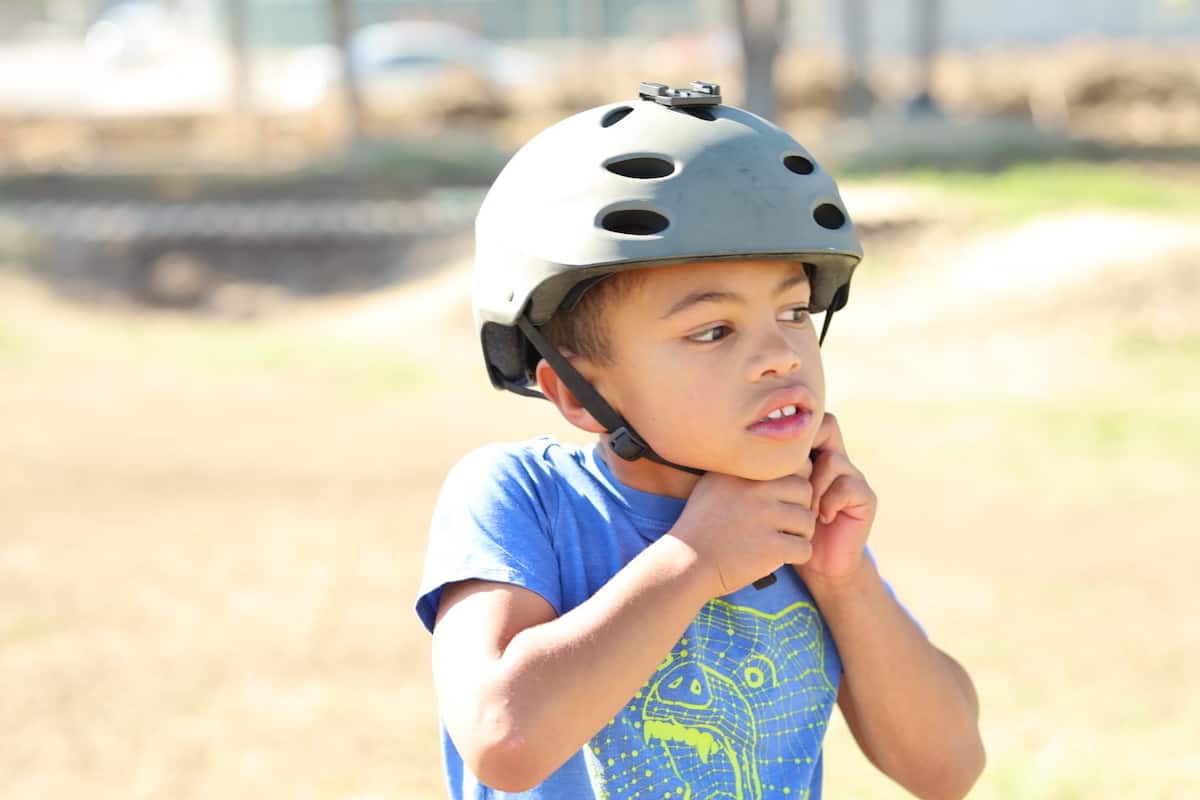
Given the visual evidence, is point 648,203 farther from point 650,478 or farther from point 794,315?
point 650,478

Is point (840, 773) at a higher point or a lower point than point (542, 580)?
lower

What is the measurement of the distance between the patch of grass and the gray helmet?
524 inches

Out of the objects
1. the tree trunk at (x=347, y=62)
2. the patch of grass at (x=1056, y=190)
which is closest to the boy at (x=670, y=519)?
the patch of grass at (x=1056, y=190)

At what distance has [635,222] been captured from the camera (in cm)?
227

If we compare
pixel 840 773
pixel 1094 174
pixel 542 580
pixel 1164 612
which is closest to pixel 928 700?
pixel 542 580

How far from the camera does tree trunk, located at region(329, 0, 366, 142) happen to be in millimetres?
20234

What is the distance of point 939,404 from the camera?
397 inches

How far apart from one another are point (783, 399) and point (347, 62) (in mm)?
19144

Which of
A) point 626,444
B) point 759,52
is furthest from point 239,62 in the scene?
point 626,444

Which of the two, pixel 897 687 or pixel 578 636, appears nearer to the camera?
pixel 578 636

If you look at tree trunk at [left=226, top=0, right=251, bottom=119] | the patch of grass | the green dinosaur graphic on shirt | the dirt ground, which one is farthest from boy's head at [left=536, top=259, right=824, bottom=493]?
tree trunk at [left=226, top=0, right=251, bottom=119]

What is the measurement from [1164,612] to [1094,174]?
41.7ft

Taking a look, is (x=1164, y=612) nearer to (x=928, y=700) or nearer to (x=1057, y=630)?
(x=1057, y=630)

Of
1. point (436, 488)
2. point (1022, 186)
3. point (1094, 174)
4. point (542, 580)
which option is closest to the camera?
point (542, 580)
